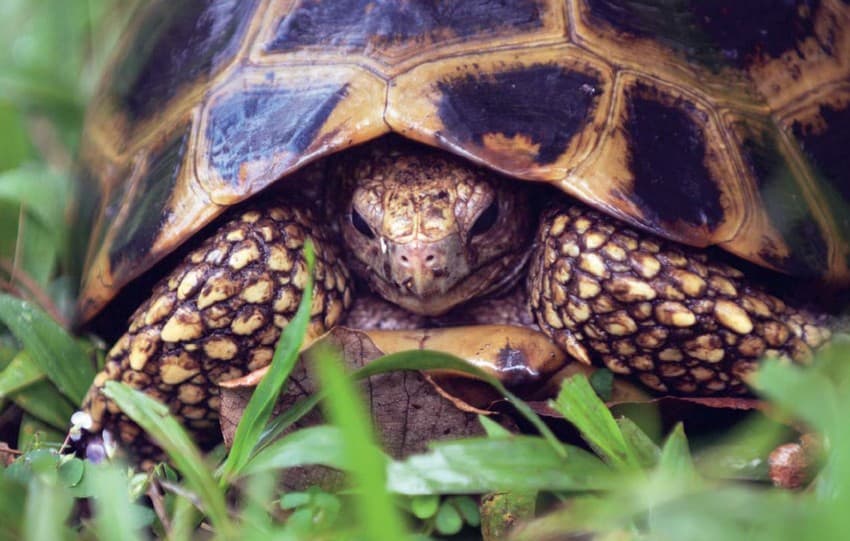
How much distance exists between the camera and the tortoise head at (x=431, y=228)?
2.23m

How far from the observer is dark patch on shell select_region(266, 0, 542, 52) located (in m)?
2.29

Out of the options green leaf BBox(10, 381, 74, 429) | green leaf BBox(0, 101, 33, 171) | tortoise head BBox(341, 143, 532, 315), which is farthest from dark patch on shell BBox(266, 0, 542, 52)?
green leaf BBox(0, 101, 33, 171)

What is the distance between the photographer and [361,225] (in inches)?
94.6

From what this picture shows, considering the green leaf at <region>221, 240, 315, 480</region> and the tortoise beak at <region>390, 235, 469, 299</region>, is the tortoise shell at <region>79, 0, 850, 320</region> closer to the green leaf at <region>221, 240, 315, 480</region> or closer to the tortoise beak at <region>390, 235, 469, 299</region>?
the tortoise beak at <region>390, 235, 469, 299</region>

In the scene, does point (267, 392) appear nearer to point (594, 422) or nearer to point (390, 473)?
point (390, 473)

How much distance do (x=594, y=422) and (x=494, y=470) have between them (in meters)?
0.26

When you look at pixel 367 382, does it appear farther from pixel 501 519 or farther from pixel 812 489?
pixel 812 489

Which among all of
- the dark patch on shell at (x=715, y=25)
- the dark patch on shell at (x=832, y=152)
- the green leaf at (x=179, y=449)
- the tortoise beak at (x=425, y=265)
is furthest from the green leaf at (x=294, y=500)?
the dark patch on shell at (x=832, y=152)

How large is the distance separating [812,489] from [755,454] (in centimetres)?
22

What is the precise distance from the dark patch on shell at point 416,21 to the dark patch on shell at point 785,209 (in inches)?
22.6

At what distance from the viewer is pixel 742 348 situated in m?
2.26

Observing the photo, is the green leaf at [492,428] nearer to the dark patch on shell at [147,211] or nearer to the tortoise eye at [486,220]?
the tortoise eye at [486,220]

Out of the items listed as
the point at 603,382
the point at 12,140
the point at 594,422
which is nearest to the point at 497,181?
the point at 603,382

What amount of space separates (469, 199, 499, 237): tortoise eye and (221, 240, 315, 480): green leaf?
1.92 feet
